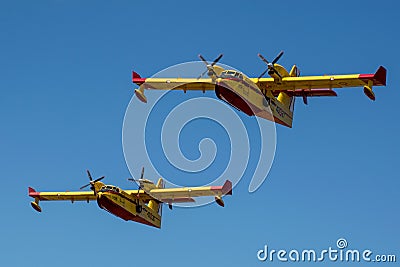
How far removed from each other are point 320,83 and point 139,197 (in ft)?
65.9

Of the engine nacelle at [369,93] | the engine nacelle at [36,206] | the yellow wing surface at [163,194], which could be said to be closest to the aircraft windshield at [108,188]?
the yellow wing surface at [163,194]

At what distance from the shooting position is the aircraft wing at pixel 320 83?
5597cm

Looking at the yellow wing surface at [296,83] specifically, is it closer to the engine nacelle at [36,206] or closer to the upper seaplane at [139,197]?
the upper seaplane at [139,197]

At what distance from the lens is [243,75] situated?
186ft

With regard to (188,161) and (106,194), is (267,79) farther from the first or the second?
(106,194)

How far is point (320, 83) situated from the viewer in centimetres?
5769

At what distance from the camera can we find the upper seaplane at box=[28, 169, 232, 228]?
6469cm

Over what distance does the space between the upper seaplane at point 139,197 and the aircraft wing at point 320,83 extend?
26.4 ft

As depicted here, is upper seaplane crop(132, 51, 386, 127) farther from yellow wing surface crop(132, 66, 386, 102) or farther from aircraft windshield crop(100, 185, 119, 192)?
aircraft windshield crop(100, 185, 119, 192)

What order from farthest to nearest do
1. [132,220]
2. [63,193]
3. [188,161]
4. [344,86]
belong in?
[63,193]
[132,220]
[344,86]
[188,161]

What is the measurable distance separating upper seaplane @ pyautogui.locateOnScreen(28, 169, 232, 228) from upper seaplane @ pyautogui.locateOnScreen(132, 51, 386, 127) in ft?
22.8

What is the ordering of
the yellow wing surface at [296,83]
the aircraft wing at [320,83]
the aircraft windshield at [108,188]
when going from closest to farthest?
the aircraft wing at [320,83], the yellow wing surface at [296,83], the aircraft windshield at [108,188]

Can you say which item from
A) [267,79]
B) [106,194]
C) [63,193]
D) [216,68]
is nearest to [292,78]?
[267,79]

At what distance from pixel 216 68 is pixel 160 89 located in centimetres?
598
